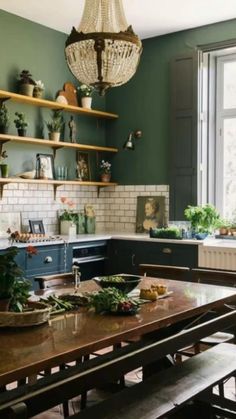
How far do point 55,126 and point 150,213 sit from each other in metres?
1.56

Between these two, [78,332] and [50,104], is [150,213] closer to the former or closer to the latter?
[50,104]

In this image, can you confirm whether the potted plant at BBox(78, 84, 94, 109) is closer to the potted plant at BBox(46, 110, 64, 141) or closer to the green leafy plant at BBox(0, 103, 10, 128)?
the potted plant at BBox(46, 110, 64, 141)

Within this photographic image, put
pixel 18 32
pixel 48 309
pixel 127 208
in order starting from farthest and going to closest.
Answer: pixel 127 208 < pixel 18 32 < pixel 48 309

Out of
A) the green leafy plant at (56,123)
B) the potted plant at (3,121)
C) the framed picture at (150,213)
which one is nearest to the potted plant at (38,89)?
the green leafy plant at (56,123)

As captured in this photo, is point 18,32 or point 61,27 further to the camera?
point 61,27

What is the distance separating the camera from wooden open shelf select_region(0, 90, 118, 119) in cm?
509

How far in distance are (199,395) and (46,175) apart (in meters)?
3.70

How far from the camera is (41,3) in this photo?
512 centimetres

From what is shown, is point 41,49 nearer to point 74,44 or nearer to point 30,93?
point 30,93

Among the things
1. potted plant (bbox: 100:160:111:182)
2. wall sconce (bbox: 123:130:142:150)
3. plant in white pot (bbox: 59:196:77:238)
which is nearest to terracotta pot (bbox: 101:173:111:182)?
potted plant (bbox: 100:160:111:182)

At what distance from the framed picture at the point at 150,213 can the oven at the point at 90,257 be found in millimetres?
715

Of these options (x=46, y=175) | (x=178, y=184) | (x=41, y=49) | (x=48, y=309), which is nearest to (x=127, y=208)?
(x=178, y=184)

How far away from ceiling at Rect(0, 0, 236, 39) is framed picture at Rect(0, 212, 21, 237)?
2.18 m

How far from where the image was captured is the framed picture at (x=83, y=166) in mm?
6188
